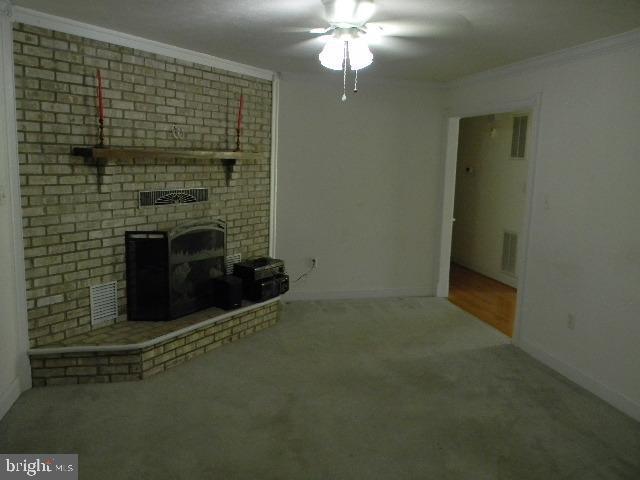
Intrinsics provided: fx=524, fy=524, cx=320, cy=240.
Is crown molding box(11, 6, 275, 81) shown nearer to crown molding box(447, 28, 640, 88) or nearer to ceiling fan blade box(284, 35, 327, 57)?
ceiling fan blade box(284, 35, 327, 57)

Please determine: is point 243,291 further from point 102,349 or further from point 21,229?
point 21,229

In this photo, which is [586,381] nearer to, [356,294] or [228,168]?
[356,294]

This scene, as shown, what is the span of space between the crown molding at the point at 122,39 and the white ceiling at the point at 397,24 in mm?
82

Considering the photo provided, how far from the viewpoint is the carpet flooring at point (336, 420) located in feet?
8.70

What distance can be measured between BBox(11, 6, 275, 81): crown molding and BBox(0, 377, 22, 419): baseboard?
2.16 m

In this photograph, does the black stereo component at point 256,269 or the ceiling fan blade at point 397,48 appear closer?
the ceiling fan blade at point 397,48

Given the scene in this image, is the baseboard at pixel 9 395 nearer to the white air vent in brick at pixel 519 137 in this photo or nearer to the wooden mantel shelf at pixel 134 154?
the wooden mantel shelf at pixel 134 154

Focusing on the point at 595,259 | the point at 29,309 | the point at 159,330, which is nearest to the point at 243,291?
the point at 159,330

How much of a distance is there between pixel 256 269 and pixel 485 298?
2854mm

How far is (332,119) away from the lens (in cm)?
530

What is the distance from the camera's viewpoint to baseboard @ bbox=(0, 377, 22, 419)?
3.00 metres

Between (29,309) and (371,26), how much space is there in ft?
9.01

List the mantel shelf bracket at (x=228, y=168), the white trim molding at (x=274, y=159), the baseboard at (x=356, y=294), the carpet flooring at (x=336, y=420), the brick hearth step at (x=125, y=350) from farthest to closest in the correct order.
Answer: the baseboard at (x=356, y=294) → the white trim molding at (x=274, y=159) → the mantel shelf bracket at (x=228, y=168) → the brick hearth step at (x=125, y=350) → the carpet flooring at (x=336, y=420)

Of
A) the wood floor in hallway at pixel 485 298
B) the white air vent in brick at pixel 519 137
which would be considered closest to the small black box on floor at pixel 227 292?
the wood floor in hallway at pixel 485 298
